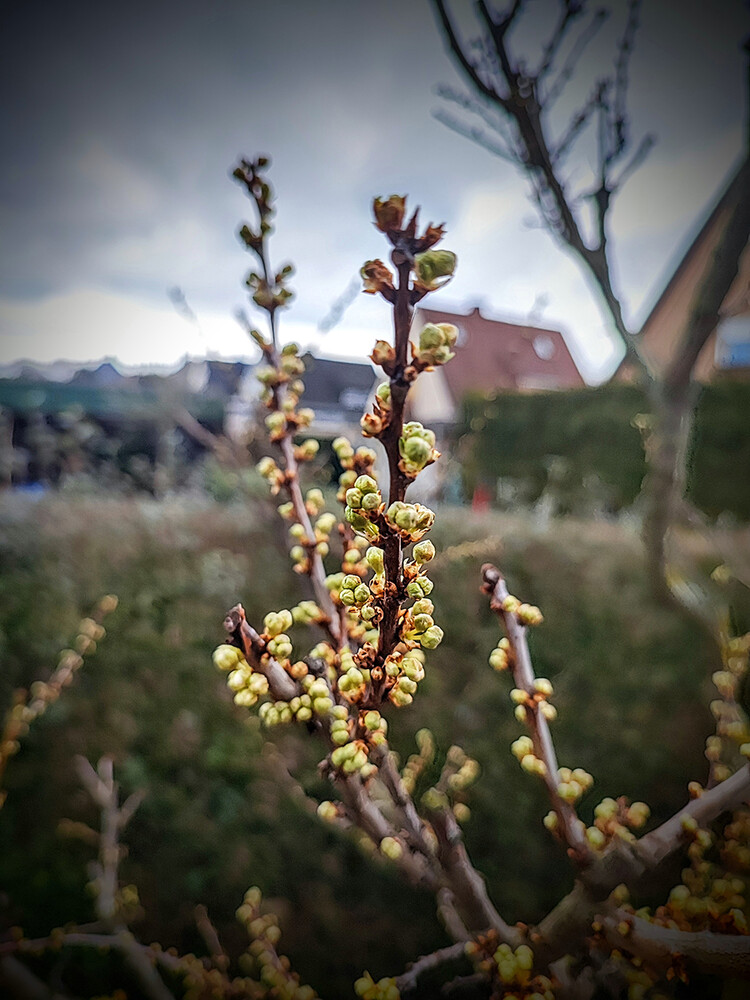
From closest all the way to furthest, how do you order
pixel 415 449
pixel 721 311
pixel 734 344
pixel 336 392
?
pixel 415 449, pixel 336 392, pixel 721 311, pixel 734 344

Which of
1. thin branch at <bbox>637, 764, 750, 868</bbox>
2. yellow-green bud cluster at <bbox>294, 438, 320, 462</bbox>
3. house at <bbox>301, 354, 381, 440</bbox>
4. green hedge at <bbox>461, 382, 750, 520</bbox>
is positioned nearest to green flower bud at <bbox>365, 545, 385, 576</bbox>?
yellow-green bud cluster at <bbox>294, 438, 320, 462</bbox>

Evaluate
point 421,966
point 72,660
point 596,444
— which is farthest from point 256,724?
point 596,444

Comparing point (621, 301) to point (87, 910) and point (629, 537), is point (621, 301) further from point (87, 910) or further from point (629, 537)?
point (87, 910)

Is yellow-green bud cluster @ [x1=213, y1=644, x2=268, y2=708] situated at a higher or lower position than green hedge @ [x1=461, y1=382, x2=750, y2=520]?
lower

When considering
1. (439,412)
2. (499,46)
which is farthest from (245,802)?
(499,46)

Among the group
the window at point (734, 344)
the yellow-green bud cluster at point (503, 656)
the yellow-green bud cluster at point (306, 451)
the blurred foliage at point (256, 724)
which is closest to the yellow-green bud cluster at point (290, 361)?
the yellow-green bud cluster at point (306, 451)

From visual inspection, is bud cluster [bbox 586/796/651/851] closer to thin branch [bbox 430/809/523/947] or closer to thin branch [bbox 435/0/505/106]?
thin branch [bbox 430/809/523/947]

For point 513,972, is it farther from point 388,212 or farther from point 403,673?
point 388,212
